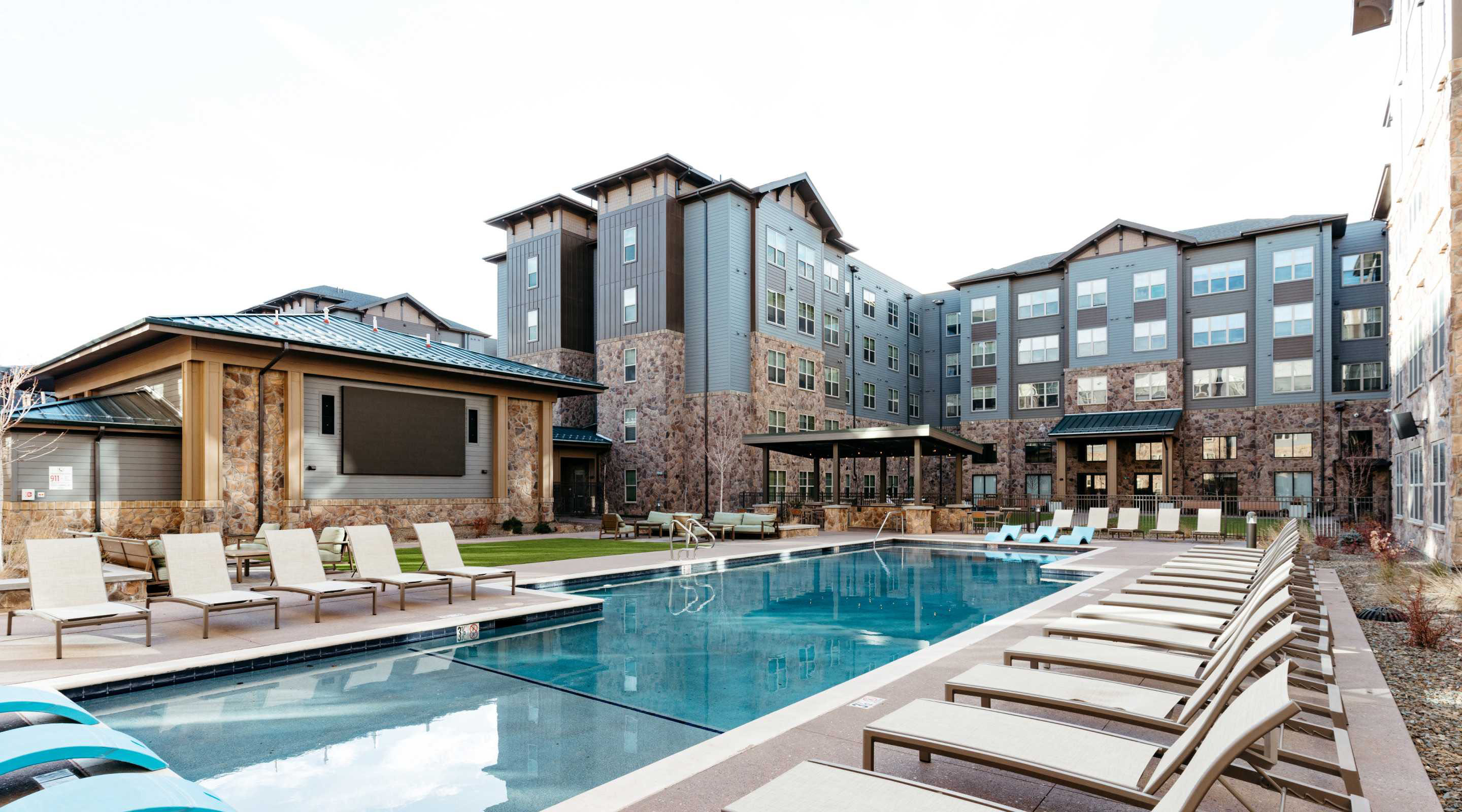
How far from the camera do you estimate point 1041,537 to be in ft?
62.4

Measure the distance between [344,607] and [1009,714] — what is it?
8184mm

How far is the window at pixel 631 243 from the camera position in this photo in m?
30.6

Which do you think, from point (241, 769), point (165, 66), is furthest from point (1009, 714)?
point (165, 66)

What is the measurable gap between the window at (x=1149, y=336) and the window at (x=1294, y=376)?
4289mm

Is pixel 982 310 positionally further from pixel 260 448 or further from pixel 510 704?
pixel 510 704

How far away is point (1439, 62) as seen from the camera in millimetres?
12805

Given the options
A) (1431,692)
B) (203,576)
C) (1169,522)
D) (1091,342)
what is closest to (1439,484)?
(1169,522)

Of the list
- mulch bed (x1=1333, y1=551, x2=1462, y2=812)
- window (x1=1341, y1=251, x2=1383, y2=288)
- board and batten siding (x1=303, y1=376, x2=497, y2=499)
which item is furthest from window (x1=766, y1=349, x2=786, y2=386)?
window (x1=1341, y1=251, x2=1383, y2=288)

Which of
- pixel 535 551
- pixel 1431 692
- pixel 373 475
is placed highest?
pixel 373 475

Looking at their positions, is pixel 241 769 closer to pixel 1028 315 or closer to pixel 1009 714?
pixel 1009 714

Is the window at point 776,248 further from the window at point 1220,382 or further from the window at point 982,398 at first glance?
the window at point 1220,382

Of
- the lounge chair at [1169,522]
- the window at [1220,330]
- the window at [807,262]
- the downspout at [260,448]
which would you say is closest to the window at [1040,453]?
the window at [1220,330]

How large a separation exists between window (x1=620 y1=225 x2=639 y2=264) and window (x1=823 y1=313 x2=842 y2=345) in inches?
381

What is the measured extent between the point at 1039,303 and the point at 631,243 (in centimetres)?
2084
